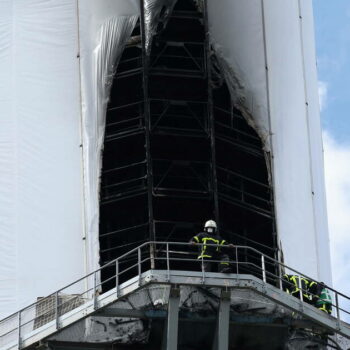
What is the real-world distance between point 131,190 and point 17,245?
14.2 ft

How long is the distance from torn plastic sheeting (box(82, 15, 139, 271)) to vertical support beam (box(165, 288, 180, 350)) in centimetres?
979

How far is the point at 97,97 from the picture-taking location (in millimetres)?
68438

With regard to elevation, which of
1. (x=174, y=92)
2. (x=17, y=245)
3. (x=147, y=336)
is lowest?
(x=147, y=336)

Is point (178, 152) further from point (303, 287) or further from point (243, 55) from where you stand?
point (303, 287)

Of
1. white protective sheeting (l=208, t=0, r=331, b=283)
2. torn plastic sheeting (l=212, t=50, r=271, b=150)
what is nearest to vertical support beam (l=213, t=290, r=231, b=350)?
white protective sheeting (l=208, t=0, r=331, b=283)

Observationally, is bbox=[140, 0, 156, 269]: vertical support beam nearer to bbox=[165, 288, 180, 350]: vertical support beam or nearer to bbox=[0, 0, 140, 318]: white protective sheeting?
bbox=[0, 0, 140, 318]: white protective sheeting

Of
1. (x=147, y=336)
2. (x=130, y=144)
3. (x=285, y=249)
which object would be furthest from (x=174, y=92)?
(x=147, y=336)

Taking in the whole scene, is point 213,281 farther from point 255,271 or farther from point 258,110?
point 258,110

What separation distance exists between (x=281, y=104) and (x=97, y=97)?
21.6 ft

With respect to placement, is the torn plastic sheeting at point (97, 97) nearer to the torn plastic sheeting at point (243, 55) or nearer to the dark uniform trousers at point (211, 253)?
the torn plastic sheeting at point (243, 55)

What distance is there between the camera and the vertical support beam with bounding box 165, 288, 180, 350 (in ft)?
188

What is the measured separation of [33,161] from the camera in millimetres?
68125

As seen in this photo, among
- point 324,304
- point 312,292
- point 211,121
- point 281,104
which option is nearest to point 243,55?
point 281,104

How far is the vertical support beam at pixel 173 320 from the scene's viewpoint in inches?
2253
